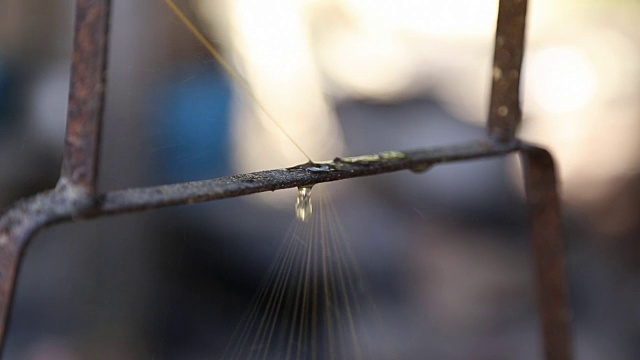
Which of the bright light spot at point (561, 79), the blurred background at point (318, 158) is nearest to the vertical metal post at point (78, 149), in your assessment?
the blurred background at point (318, 158)

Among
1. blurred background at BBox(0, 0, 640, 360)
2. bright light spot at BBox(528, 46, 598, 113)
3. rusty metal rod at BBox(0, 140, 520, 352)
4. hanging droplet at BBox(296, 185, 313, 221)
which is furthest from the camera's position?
bright light spot at BBox(528, 46, 598, 113)

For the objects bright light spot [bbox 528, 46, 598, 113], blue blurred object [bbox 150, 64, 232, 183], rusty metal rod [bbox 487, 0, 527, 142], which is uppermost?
bright light spot [bbox 528, 46, 598, 113]

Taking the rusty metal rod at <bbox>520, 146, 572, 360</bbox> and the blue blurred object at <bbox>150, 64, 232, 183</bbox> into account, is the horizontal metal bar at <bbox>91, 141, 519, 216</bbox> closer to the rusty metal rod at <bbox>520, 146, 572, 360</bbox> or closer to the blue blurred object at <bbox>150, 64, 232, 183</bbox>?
the rusty metal rod at <bbox>520, 146, 572, 360</bbox>

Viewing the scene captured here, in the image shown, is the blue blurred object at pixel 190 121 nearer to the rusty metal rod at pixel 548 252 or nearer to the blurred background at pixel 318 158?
the blurred background at pixel 318 158

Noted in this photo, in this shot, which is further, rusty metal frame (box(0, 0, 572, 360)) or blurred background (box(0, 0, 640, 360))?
blurred background (box(0, 0, 640, 360))

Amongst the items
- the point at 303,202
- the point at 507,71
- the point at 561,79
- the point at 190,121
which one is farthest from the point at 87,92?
the point at 561,79

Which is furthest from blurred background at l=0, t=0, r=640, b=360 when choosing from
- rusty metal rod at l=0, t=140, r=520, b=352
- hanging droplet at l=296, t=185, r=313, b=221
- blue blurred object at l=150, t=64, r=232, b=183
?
rusty metal rod at l=0, t=140, r=520, b=352

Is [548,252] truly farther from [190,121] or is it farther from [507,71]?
[190,121]
